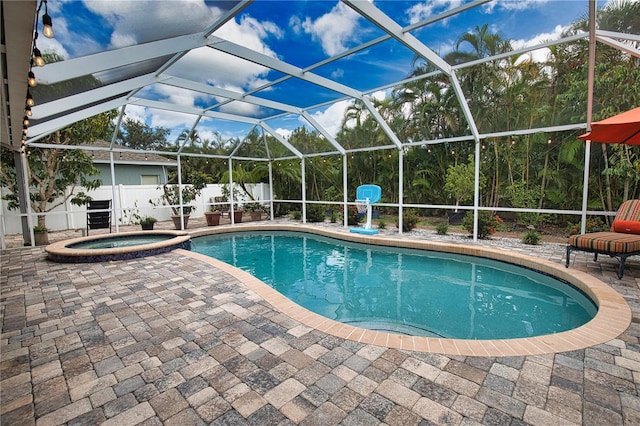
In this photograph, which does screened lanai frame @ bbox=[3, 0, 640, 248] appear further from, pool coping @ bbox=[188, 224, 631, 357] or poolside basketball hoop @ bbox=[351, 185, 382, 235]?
pool coping @ bbox=[188, 224, 631, 357]

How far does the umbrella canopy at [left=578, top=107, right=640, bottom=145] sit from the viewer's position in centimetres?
442

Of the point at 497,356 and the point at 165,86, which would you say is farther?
the point at 165,86

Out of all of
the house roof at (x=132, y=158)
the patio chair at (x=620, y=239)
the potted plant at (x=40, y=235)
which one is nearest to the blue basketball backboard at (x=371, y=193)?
the patio chair at (x=620, y=239)

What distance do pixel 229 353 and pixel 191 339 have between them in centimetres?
57

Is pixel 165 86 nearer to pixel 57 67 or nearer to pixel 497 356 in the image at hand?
pixel 57 67

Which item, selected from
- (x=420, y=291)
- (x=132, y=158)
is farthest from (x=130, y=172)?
(x=420, y=291)

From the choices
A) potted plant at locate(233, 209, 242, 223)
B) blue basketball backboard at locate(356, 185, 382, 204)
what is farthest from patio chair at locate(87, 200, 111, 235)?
blue basketball backboard at locate(356, 185, 382, 204)

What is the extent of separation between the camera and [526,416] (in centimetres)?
203

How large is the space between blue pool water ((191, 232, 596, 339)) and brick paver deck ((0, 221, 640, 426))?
104 cm

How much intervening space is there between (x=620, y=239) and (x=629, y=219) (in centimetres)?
126

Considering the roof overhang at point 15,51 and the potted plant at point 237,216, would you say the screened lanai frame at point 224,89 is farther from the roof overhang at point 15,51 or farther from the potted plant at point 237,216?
the potted plant at point 237,216

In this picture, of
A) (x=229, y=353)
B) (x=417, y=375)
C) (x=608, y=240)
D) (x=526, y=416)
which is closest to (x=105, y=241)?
(x=229, y=353)

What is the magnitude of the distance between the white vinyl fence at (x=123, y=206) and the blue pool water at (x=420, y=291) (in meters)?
5.84

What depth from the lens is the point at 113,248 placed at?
686 centimetres
